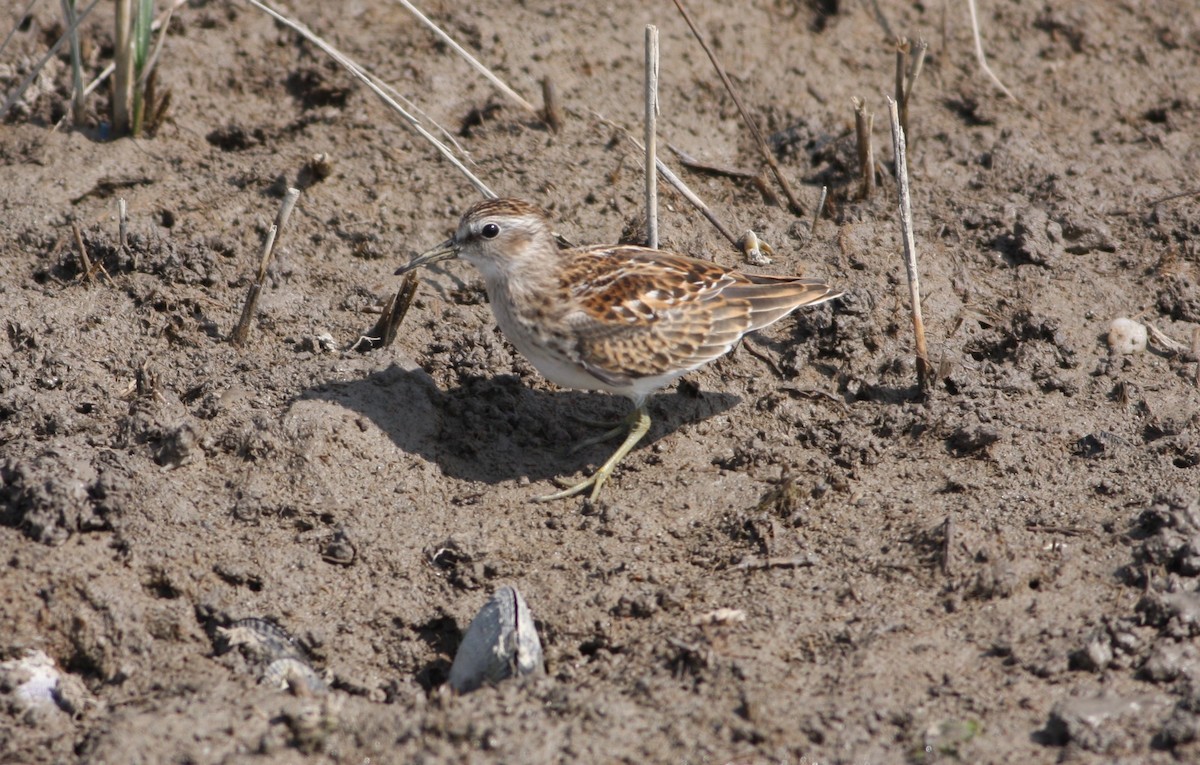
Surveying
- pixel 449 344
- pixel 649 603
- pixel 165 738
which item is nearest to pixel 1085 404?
pixel 649 603

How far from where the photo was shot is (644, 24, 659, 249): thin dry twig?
6148 mm

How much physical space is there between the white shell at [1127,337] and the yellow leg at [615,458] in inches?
99.6

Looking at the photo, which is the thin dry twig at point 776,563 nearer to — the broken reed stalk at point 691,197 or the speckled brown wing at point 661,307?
the speckled brown wing at point 661,307

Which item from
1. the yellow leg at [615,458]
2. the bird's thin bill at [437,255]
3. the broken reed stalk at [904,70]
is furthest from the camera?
the broken reed stalk at [904,70]

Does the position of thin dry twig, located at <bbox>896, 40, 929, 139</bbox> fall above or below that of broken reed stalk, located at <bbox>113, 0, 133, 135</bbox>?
above

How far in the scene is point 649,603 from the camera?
201 inches

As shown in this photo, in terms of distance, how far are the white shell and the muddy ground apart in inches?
3.6

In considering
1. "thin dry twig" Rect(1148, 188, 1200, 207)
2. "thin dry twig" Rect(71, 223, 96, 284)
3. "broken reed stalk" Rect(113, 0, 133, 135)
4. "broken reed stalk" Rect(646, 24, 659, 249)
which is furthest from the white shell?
"broken reed stalk" Rect(113, 0, 133, 135)

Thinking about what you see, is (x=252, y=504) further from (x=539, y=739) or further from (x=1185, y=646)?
(x=1185, y=646)

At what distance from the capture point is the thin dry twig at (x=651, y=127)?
6.15 m

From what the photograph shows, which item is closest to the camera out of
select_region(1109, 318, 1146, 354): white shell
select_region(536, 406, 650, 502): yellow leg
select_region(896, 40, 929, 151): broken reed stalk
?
select_region(536, 406, 650, 502): yellow leg

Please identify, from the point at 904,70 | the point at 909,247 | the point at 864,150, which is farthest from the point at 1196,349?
the point at 904,70

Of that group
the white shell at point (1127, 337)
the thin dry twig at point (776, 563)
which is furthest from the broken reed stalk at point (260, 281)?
the white shell at point (1127, 337)

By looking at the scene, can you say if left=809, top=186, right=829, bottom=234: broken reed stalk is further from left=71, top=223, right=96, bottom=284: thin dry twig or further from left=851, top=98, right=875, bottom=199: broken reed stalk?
left=71, top=223, right=96, bottom=284: thin dry twig
